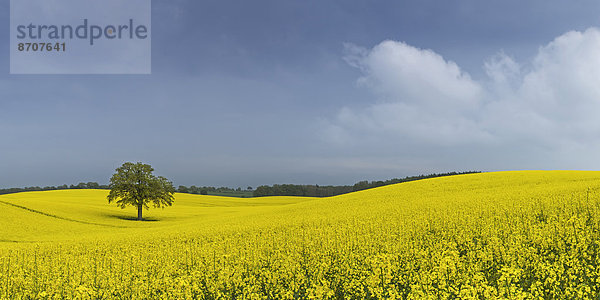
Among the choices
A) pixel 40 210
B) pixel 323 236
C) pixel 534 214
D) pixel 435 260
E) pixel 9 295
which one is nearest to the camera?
pixel 435 260

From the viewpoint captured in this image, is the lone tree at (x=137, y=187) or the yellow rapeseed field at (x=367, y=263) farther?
the lone tree at (x=137, y=187)

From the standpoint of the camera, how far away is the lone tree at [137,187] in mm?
45844

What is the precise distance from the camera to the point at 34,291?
9000 millimetres

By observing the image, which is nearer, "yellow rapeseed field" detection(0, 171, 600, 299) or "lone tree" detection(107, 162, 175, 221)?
"yellow rapeseed field" detection(0, 171, 600, 299)

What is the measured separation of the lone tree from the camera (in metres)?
45.8

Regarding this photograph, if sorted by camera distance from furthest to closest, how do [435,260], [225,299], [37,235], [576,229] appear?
1. [37,235]
2. [576,229]
3. [435,260]
4. [225,299]

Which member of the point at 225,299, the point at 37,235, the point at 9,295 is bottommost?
the point at 37,235

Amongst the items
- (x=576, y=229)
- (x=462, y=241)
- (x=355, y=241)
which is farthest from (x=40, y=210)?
(x=576, y=229)

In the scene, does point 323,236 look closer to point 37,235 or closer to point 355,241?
point 355,241

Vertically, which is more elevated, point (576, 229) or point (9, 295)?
point (576, 229)

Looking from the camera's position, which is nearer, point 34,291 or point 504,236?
point 34,291

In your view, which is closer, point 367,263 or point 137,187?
point 367,263

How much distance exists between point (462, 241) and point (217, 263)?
7.16m

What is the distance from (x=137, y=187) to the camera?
1837 inches
